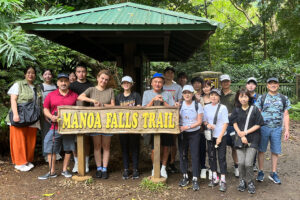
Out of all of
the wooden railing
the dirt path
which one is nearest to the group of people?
the dirt path

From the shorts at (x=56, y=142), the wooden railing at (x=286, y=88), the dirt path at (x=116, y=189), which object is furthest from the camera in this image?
the wooden railing at (x=286, y=88)

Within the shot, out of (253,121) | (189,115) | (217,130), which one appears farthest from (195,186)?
(253,121)

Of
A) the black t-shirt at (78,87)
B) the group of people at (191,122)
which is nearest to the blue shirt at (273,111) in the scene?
the group of people at (191,122)

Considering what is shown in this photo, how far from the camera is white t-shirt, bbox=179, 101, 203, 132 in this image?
4164 millimetres

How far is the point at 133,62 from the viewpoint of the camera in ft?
19.0

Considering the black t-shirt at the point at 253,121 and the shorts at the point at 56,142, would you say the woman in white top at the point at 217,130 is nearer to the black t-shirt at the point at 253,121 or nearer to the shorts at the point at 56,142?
the black t-shirt at the point at 253,121

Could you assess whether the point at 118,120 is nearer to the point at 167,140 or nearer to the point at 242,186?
the point at 167,140

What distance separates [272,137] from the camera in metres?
4.33

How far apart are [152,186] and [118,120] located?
1266 mm

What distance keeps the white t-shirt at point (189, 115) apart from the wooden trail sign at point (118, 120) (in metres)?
0.16

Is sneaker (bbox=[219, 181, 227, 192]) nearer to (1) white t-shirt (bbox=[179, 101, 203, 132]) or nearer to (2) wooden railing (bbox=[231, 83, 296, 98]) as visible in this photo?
(1) white t-shirt (bbox=[179, 101, 203, 132])

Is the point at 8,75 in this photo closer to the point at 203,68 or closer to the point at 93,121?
the point at 93,121

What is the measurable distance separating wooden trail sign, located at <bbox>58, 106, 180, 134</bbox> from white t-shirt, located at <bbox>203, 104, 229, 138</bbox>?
1.88 feet

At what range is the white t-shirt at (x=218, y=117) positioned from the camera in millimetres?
4129
